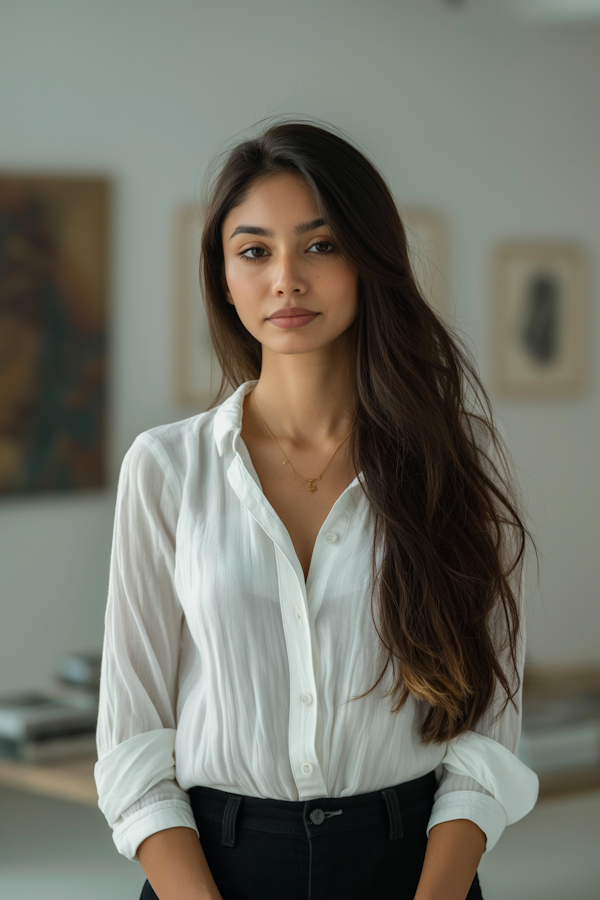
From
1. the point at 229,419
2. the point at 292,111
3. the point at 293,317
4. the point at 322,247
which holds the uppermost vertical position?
the point at 292,111

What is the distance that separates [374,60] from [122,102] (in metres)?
1.11

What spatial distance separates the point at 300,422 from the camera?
5.00 feet

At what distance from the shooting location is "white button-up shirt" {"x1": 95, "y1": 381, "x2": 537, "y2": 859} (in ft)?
4.35

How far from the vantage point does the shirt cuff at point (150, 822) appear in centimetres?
133

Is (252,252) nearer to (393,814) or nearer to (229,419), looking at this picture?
(229,419)

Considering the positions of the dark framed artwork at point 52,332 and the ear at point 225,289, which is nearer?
the ear at point 225,289

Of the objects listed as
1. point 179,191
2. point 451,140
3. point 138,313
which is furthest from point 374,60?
point 138,313

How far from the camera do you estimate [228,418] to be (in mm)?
1483

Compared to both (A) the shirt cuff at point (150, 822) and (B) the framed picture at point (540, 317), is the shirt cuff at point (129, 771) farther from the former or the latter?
(B) the framed picture at point (540, 317)

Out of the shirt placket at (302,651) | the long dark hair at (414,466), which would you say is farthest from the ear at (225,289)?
the shirt placket at (302,651)

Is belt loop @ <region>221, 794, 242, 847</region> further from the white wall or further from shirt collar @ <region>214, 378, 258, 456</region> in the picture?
the white wall

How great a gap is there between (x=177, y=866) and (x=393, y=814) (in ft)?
1.03

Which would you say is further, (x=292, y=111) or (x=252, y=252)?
(x=292, y=111)

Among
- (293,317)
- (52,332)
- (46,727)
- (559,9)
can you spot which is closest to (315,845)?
(293,317)
